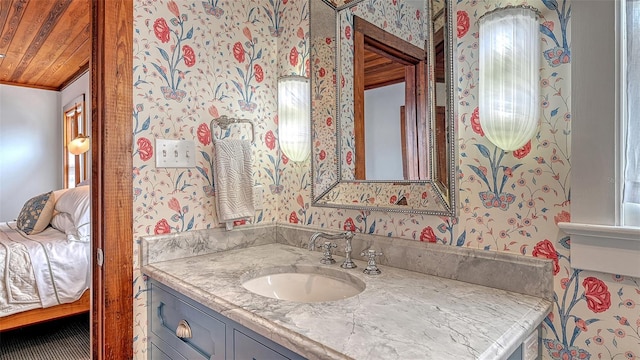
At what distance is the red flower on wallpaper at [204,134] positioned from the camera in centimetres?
148

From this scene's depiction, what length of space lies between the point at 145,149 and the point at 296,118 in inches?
24.9

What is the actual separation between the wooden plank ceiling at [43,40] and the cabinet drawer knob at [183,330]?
2379 mm

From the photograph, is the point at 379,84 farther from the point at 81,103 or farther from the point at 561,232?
the point at 81,103

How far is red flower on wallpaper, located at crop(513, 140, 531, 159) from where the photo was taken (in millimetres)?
950

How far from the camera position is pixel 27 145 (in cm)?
A: 481

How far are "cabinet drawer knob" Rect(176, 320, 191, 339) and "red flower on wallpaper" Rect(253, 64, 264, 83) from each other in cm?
110

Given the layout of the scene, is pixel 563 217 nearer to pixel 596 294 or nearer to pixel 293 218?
pixel 596 294

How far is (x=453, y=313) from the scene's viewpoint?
81 cm

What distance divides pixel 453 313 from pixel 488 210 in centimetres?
36

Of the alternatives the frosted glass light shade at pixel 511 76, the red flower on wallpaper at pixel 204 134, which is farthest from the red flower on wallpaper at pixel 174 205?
the frosted glass light shade at pixel 511 76

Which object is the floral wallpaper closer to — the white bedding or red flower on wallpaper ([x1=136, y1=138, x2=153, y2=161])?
red flower on wallpaper ([x1=136, y1=138, x2=153, y2=161])

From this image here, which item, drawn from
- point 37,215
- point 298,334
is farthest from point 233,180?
point 37,215

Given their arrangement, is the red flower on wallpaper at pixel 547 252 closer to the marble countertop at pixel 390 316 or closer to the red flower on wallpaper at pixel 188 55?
the marble countertop at pixel 390 316

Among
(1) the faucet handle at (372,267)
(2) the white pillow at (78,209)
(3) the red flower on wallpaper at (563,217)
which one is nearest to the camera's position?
(3) the red flower on wallpaper at (563,217)
